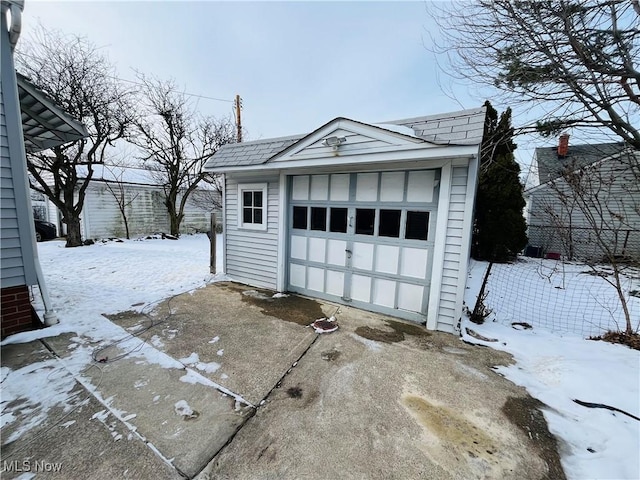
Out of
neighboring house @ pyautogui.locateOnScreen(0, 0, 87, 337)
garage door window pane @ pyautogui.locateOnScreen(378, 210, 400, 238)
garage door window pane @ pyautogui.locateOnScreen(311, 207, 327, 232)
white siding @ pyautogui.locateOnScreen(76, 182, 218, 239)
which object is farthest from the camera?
white siding @ pyautogui.locateOnScreen(76, 182, 218, 239)

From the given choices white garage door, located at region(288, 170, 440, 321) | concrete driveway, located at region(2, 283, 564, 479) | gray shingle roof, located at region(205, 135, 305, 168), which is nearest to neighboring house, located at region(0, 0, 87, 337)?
concrete driveway, located at region(2, 283, 564, 479)

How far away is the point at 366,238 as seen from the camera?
416 cm

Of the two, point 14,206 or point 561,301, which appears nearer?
point 14,206

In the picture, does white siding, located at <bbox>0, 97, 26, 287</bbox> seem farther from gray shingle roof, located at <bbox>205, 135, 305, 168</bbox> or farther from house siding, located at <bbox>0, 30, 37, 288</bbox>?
gray shingle roof, located at <bbox>205, 135, 305, 168</bbox>

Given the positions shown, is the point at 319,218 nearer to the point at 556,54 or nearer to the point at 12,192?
the point at 12,192

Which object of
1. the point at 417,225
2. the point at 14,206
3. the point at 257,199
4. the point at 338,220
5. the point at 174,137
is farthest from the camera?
the point at 174,137

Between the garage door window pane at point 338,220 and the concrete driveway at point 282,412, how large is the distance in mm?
1788

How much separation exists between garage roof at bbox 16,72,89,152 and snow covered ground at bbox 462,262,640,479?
22.1 ft

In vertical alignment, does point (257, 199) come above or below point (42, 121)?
below

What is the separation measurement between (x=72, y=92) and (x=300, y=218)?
928 cm

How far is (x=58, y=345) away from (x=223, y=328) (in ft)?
5.92

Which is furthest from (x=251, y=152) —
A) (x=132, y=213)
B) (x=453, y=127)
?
(x=132, y=213)

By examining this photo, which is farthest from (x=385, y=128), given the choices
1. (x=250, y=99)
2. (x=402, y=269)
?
(x=250, y=99)

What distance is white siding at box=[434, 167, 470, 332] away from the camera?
10.9 feet
